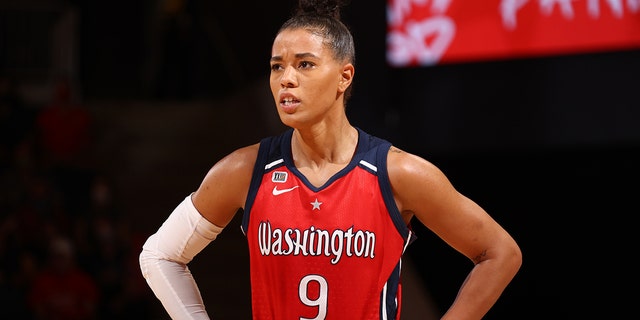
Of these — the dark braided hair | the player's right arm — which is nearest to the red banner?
the dark braided hair

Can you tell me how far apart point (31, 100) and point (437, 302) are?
6.45m

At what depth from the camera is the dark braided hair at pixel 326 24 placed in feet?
9.71

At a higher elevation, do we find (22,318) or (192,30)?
(192,30)

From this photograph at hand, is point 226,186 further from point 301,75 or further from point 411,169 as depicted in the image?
point 411,169

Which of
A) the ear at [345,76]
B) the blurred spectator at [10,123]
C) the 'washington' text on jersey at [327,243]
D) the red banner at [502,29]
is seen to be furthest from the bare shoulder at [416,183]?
the blurred spectator at [10,123]

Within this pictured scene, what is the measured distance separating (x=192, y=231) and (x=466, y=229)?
0.87 m

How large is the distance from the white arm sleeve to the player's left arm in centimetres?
66

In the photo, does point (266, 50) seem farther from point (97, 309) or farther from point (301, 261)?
point (301, 261)

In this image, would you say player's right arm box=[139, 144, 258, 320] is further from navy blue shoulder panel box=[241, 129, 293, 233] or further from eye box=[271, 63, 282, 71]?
eye box=[271, 63, 282, 71]

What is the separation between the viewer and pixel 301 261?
9.60ft

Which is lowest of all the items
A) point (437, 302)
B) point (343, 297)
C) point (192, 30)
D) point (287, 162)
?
point (437, 302)

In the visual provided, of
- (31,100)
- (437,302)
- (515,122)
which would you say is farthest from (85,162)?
(515,122)

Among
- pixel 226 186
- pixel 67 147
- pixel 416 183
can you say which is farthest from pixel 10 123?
pixel 416 183

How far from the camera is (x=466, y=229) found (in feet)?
9.61
